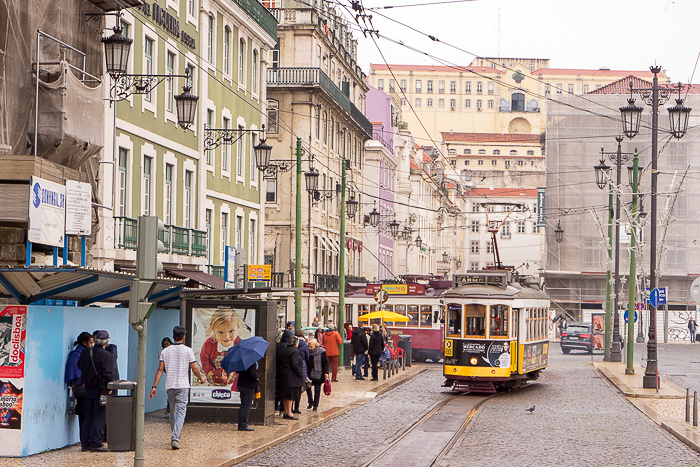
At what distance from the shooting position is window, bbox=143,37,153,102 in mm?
29188

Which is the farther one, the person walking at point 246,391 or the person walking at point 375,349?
the person walking at point 375,349

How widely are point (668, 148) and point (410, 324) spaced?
34.1 metres

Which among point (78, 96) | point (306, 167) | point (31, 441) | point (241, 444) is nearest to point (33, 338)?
point (31, 441)

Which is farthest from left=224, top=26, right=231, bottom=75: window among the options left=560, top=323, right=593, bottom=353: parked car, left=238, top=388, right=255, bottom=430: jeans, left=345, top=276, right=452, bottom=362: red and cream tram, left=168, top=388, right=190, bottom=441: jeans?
left=560, top=323, right=593, bottom=353: parked car

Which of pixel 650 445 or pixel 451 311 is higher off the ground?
pixel 451 311

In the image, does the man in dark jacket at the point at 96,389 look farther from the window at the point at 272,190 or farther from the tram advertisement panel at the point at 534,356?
the window at the point at 272,190

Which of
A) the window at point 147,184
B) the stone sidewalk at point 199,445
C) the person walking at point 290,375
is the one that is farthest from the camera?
the window at point 147,184

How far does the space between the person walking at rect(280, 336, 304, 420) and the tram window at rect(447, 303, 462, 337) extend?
29.3ft

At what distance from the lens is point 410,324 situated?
1708 inches

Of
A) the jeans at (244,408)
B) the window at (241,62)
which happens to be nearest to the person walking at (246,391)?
the jeans at (244,408)

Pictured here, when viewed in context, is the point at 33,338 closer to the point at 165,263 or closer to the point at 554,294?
the point at 165,263

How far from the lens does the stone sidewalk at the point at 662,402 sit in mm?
18625

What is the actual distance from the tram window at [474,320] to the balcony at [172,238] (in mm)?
7881

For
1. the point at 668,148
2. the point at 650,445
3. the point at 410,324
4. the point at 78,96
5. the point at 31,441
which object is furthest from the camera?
the point at 668,148
